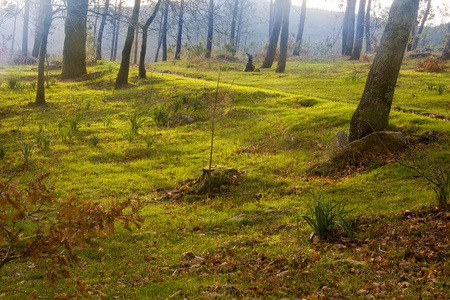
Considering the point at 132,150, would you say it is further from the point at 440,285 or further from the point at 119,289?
the point at 440,285

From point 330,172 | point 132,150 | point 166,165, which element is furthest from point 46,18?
point 330,172

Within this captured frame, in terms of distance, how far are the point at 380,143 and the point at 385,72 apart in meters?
1.41

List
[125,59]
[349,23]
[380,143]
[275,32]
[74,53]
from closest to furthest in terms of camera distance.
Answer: [380,143]
[125,59]
[74,53]
[275,32]
[349,23]

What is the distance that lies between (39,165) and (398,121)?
27.4 ft

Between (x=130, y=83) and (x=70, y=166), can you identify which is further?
(x=130, y=83)

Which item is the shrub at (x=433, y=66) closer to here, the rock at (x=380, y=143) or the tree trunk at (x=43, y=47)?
the rock at (x=380, y=143)

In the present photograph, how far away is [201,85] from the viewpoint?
14797 millimetres

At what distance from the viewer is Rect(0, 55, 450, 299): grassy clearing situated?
3951mm

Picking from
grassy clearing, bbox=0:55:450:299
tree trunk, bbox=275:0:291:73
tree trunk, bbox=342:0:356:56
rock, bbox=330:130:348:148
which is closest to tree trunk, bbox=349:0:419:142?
rock, bbox=330:130:348:148

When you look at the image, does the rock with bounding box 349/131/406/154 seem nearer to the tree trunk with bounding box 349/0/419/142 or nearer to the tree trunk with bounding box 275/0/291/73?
the tree trunk with bounding box 349/0/419/142

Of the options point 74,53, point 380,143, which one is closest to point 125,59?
point 74,53

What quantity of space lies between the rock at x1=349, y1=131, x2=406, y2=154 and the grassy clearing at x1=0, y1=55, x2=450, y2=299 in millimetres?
345

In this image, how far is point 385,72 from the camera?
7.43 metres

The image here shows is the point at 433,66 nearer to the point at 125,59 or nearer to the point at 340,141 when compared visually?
the point at 340,141
